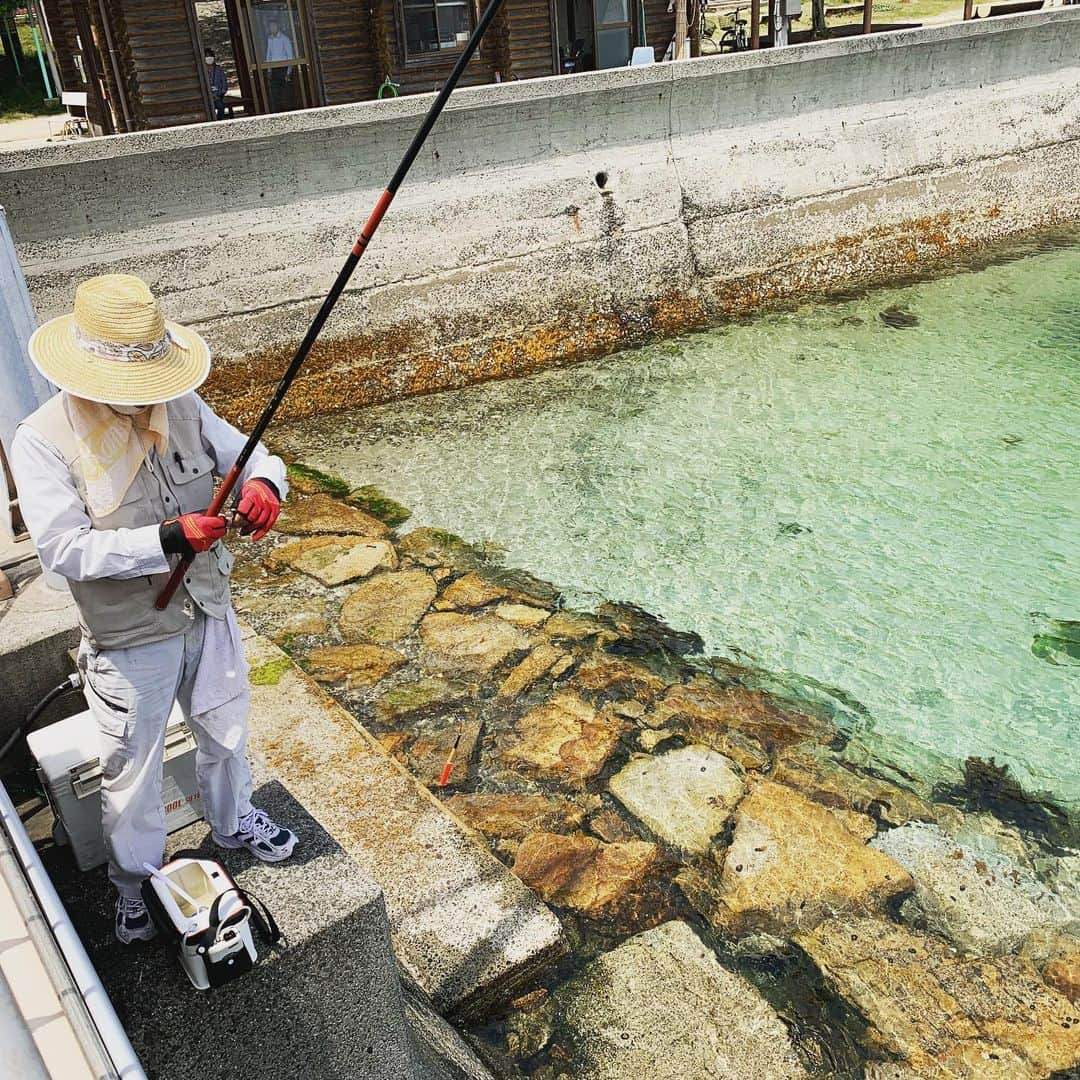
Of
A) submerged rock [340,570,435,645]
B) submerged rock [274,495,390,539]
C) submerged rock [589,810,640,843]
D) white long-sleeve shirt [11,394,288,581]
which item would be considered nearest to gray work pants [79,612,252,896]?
white long-sleeve shirt [11,394,288,581]

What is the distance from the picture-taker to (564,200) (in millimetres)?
10297

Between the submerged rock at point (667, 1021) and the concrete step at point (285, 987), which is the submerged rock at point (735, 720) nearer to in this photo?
the submerged rock at point (667, 1021)

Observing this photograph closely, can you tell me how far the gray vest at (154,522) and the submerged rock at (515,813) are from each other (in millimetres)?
2132

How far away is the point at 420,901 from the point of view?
3.49 metres

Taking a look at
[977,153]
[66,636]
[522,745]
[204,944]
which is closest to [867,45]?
[977,153]

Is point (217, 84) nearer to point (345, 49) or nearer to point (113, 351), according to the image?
point (345, 49)

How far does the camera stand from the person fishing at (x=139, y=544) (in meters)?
2.38

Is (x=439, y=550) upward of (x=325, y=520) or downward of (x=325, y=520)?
downward

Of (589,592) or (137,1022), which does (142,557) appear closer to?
(137,1022)

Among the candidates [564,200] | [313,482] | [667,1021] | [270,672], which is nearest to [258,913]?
[667,1021]

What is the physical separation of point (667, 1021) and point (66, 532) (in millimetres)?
2548

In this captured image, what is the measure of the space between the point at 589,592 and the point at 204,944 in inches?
175

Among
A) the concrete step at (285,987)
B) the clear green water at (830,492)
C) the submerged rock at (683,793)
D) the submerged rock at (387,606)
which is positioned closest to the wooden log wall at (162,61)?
the clear green water at (830,492)

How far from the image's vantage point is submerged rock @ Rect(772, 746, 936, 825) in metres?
4.57
